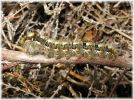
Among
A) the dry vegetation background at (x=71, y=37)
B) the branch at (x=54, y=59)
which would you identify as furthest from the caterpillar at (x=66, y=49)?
the dry vegetation background at (x=71, y=37)

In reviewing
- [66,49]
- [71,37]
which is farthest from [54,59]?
[71,37]

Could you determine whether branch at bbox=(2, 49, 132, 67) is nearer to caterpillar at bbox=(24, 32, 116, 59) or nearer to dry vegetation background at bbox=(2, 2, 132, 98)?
caterpillar at bbox=(24, 32, 116, 59)

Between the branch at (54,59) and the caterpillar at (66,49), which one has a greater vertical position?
the caterpillar at (66,49)

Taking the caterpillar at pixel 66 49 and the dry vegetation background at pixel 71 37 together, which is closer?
the caterpillar at pixel 66 49

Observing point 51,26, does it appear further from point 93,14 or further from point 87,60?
point 87,60

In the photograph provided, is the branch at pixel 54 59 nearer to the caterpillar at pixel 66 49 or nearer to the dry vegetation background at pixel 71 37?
the caterpillar at pixel 66 49

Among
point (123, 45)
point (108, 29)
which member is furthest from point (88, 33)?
point (123, 45)
